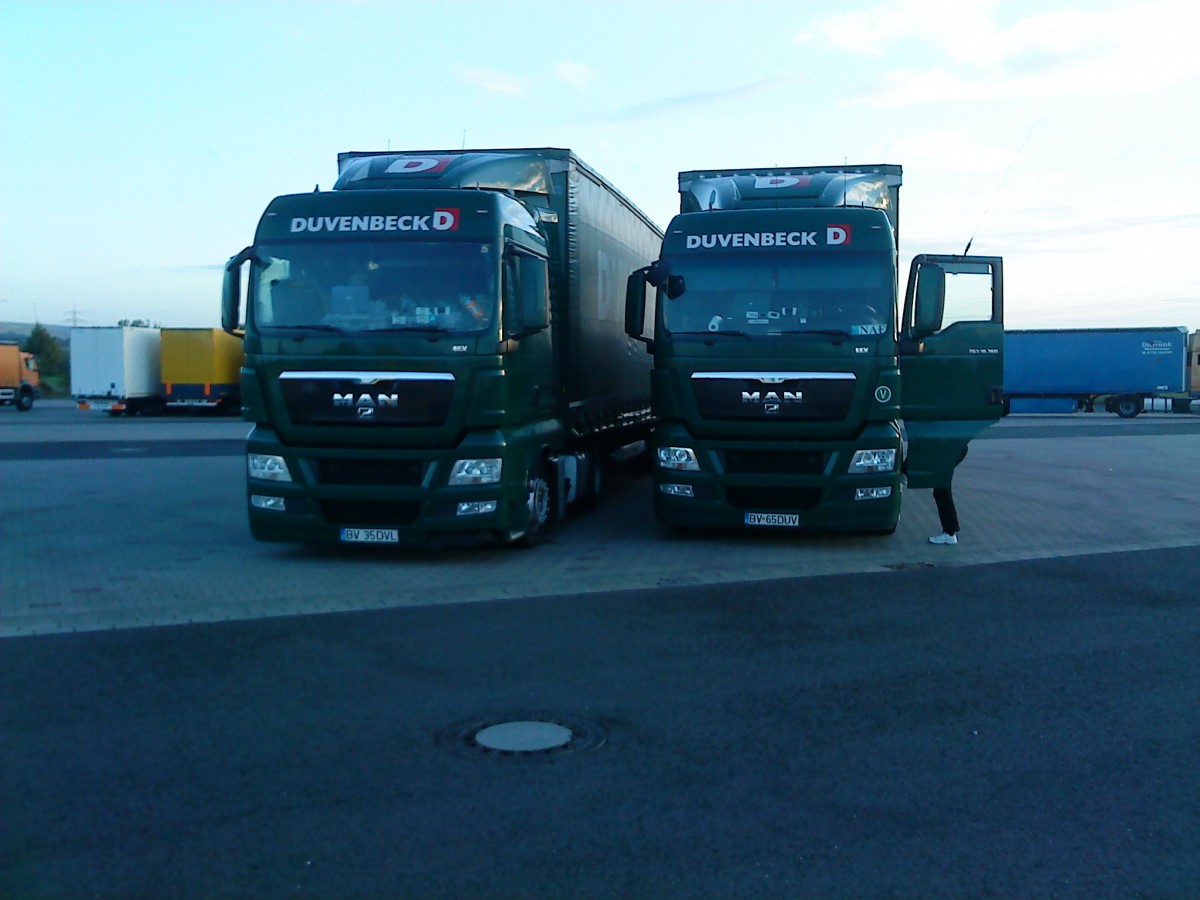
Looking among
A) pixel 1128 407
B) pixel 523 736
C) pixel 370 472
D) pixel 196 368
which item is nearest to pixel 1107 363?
pixel 1128 407

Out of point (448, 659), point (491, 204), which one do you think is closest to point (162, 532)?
point (491, 204)

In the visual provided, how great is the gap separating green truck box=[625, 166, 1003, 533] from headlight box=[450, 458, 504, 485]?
6.59 feet

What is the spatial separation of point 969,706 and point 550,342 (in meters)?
6.41

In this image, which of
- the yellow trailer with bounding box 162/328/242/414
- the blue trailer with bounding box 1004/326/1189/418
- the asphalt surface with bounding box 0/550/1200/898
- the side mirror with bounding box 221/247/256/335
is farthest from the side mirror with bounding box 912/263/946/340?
the blue trailer with bounding box 1004/326/1189/418

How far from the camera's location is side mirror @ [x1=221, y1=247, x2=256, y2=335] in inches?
404

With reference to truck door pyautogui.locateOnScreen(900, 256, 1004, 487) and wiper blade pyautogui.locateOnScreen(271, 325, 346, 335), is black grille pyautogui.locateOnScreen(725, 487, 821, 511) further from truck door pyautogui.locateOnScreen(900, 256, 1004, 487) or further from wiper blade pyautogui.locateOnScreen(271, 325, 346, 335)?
wiper blade pyautogui.locateOnScreen(271, 325, 346, 335)

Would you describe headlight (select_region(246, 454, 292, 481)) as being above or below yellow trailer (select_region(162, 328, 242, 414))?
below

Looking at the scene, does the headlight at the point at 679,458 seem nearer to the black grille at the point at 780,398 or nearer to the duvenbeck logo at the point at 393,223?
the black grille at the point at 780,398

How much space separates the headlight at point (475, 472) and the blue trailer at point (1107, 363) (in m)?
40.2

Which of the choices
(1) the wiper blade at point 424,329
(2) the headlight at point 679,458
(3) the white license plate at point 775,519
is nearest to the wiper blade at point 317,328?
(1) the wiper blade at point 424,329

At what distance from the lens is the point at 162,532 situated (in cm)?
1267

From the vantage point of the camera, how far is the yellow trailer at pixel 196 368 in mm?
41375

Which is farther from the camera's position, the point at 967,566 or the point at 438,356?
the point at 967,566

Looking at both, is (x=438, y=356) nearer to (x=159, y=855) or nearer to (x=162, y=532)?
(x=162, y=532)
